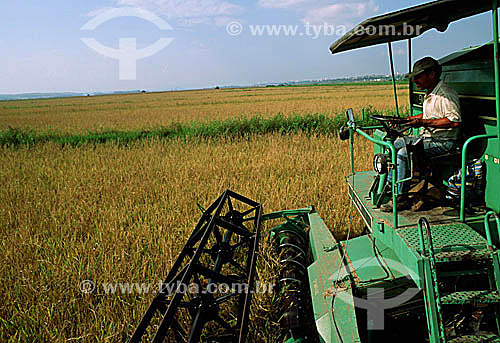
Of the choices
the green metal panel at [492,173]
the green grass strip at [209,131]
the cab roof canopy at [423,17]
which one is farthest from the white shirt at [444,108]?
the green grass strip at [209,131]

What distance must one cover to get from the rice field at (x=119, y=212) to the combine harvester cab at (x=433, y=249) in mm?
858

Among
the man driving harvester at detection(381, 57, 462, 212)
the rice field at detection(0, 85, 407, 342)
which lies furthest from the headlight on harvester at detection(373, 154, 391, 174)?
the rice field at detection(0, 85, 407, 342)

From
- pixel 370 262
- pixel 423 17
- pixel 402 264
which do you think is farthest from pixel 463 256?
pixel 423 17

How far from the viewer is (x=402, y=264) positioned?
9.55 ft

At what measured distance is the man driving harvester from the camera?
10.5 ft

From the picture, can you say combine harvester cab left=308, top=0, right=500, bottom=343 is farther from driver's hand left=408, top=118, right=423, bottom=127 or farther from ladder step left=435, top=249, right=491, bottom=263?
driver's hand left=408, top=118, right=423, bottom=127

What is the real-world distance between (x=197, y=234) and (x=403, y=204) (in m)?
1.93

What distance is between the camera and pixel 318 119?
13.8 meters

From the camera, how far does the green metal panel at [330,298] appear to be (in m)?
2.49

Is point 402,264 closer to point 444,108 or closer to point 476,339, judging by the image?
point 476,339

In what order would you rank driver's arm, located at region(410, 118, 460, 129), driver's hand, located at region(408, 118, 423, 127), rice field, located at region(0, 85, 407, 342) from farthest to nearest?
rice field, located at region(0, 85, 407, 342)
driver's hand, located at region(408, 118, 423, 127)
driver's arm, located at region(410, 118, 460, 129)

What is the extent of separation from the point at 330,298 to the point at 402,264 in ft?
2.11

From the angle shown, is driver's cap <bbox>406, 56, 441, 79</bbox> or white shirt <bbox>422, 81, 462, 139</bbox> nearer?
white shirt <bbox>422, 81, 462, 139</bbox>
